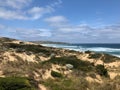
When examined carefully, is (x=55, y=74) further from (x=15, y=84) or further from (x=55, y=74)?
(x=15, y=84)

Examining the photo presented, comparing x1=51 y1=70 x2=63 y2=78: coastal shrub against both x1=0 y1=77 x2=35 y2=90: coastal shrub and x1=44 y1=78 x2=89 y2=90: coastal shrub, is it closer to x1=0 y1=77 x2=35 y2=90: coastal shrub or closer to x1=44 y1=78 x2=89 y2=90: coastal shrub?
x1=44 y1=78 x2=89 y2=90: coastal shrub

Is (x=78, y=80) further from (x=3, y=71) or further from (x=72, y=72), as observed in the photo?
(x=3, y=71)

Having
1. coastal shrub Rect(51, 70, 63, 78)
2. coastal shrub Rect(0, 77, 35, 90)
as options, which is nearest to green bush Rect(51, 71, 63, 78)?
coastal shrub Rect(51, 70, 63, 78)

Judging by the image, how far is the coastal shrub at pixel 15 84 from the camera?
655 inches

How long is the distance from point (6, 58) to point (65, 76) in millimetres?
6723

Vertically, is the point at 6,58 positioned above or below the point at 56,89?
above

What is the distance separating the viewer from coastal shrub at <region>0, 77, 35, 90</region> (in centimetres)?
1663

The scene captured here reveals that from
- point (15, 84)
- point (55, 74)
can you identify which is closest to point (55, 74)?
point (55, 74)

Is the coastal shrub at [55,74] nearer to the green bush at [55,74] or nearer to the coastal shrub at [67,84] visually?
the green bush at [55,74]

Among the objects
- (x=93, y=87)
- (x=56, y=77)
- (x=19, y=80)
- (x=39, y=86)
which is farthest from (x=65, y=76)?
(x=19, y=80)

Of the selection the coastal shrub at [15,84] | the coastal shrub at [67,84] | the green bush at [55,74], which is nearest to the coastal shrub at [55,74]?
the green bush at [55,74]

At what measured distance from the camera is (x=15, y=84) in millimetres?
16953

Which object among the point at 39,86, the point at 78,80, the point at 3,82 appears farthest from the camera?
the point at 78,80

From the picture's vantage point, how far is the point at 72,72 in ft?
82.1
